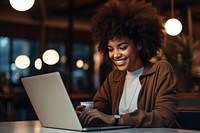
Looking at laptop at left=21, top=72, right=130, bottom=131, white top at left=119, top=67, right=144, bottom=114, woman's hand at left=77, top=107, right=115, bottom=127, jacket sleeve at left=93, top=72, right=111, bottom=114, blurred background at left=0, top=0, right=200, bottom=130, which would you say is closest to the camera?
laptop at left=21, top=72, right=130, bottom=131

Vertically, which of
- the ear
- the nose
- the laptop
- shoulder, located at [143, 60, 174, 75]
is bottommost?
the laptop

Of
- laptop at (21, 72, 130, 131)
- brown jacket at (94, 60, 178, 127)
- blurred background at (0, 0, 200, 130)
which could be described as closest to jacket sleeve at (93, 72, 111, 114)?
brown jacket at (94, 60, 178, 127)

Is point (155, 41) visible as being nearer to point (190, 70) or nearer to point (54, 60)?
point (190, 70)

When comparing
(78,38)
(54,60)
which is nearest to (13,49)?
(78,38)

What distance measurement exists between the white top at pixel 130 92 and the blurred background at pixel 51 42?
5.16m

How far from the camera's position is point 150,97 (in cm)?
173

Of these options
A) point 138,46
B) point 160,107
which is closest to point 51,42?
point 138,46

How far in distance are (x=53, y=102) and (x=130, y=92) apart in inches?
23.4

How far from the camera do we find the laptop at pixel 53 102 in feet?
4.25

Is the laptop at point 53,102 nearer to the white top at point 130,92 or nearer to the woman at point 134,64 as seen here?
the woman at point 134,64

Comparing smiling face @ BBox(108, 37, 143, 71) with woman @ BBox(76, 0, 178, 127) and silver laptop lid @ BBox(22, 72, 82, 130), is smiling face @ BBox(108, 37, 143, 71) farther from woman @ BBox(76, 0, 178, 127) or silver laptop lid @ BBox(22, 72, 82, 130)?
silver laptop lid @ BBox(22, 72, 82, 130)

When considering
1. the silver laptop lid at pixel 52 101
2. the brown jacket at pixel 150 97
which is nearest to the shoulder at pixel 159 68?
the brown jacket at pixel 150 97

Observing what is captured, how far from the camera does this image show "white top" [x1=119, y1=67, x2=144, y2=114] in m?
1.82

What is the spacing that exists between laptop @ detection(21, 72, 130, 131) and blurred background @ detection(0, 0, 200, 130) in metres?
5.50
